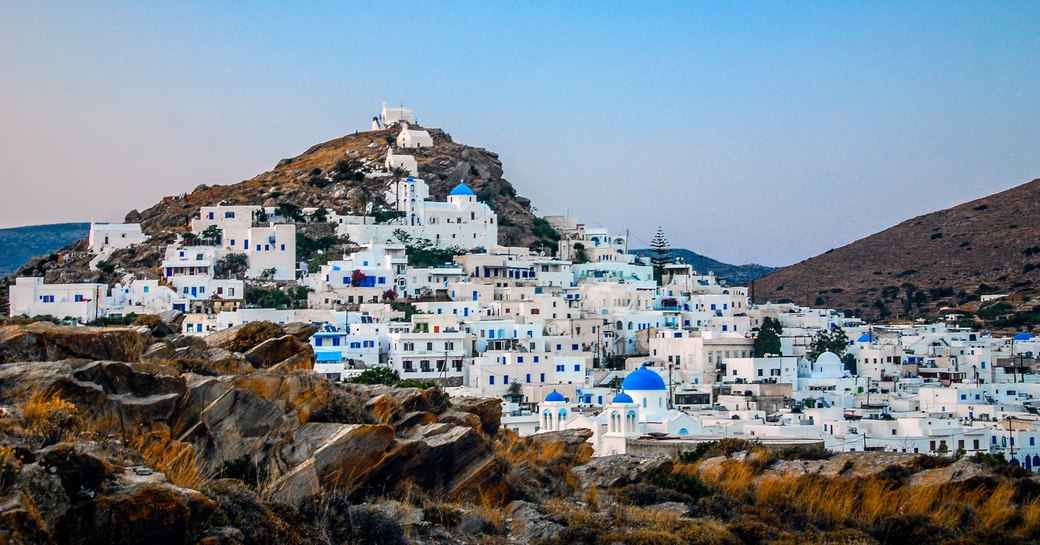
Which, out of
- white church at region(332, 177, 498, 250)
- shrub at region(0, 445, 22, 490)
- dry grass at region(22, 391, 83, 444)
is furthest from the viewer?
white church at region(332, 177, 498, 250)

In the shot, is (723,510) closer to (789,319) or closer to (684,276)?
(789,319)

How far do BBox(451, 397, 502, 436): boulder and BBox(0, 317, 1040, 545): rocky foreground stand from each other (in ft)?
0.16

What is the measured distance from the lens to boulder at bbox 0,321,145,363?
516 inches

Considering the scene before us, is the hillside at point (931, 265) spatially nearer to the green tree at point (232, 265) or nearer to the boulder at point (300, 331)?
the green tree at point (232, 265)

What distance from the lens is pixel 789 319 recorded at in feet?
217

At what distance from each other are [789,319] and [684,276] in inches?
305

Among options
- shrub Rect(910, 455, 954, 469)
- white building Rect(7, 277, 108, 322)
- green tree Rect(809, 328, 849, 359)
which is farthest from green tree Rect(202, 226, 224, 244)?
shrub Rect(910, 455, 954, 469)

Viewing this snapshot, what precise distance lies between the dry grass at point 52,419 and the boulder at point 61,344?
2.16 metres

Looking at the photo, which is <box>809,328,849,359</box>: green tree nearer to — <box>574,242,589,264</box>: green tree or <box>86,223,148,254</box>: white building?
<box>574,242,589,264</box>: green tree

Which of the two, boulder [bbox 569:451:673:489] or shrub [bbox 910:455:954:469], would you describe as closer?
boulder [bbox 569:451:673:489]

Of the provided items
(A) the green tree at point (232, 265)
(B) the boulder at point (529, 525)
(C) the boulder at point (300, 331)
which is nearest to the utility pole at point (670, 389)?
(A) the green tree at point (232, 265)

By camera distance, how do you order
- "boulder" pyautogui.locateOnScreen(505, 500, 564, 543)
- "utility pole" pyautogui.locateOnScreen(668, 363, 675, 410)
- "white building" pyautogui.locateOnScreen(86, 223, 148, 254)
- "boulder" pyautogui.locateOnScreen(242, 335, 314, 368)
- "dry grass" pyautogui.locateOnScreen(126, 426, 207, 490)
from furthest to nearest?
"white building" pyautogui.locateOnScreen(86, 223, 148, 254)
"utility pole" pyautogui.locateOnScreen(668, 363, 675, 410)
"boulder" pyautogui.locateOnScreen(242, 335, 314, 368)
"boulder" pyautogui.locateOnScreen(505, 500, 564, 543)
"dry grass" pyautogui.locateOnScreen(126, 426, 207, 490)

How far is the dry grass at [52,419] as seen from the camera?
1004 cm

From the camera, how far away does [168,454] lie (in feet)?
37.7
